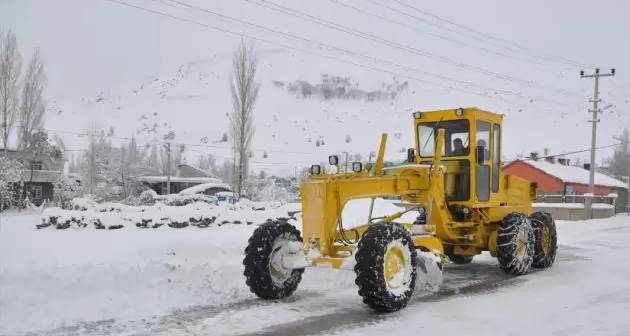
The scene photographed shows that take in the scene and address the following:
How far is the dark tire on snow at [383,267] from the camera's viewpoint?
24.3ft

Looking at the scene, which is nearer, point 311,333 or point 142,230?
point 311,333

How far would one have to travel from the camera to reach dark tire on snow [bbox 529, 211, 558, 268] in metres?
12.0

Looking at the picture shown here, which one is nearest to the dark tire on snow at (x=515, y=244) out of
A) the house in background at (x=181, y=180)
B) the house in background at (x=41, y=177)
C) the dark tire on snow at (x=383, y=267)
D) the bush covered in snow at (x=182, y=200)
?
the dark tire on snow at (x=383, y=267)

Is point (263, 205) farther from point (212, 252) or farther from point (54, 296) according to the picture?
point (54, 296)

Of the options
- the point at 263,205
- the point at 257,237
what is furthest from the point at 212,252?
the point at 263,205

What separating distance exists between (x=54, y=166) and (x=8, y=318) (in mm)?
45475

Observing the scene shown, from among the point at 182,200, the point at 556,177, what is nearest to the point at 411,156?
the point at 182,200

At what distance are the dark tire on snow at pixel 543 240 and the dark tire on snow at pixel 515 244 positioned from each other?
0.86m

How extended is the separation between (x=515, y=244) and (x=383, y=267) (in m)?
4.13

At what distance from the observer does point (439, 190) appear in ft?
32.0

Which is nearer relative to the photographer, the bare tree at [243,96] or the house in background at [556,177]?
the bare tree at [243,96]

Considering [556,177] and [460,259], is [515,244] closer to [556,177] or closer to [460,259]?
[460,259]

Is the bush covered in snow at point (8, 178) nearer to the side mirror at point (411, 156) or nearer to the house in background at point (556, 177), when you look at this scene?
the side mirror at point (411, 156)

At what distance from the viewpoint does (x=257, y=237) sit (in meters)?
8.44
